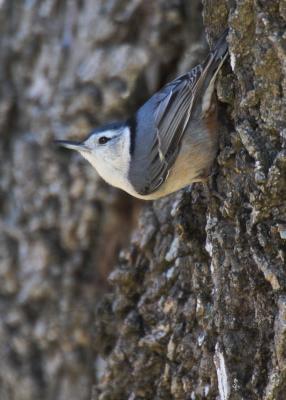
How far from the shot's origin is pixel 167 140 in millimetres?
2912

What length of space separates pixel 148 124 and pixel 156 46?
0.95 metres

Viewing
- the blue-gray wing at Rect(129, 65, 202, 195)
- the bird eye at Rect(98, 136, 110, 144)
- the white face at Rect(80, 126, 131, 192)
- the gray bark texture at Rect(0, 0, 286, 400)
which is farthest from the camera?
the bird eye at Rect(98, 136, 110, 144)

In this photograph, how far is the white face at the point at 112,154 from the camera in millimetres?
3145

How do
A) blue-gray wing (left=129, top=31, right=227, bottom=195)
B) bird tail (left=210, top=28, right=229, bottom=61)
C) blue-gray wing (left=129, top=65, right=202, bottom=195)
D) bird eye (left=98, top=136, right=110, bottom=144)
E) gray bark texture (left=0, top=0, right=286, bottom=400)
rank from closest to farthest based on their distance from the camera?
gray bark texture (left=0, top=0, right=286, bottom=400)
bird tail (left=210, top=28, right=229, bottom=61)
blue-gray wing (left=129, top=31, right=227, bottom=195)
blue-gray wing (left=129, top=65, right=202, bottom=195)
bird eye (left=98, top=136, right=110, bottom=144)

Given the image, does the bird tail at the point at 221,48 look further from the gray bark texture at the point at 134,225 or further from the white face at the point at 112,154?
the white face at the point at 112,154

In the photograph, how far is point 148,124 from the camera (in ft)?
9.82

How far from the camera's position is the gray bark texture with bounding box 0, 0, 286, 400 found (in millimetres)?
2311

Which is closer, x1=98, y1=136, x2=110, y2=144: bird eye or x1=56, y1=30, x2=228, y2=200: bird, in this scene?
x1=56, y1=30, x2=228, y2=200: bird

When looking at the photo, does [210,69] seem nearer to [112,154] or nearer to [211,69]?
[211,69]

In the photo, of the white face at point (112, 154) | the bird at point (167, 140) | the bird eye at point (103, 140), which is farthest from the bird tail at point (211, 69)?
the bird eye at point (103, 140)

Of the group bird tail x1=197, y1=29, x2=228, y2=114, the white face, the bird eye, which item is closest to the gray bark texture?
bird tail x1=197, y1=29, x2=228, y2=114

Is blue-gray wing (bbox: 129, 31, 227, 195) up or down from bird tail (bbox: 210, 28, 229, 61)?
down

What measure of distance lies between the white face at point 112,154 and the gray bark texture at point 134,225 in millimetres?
205

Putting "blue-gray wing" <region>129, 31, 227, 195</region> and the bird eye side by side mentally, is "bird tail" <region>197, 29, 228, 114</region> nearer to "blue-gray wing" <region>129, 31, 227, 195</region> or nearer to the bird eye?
"blue-gray wing" <region>129, 31, 227, 195</region>
